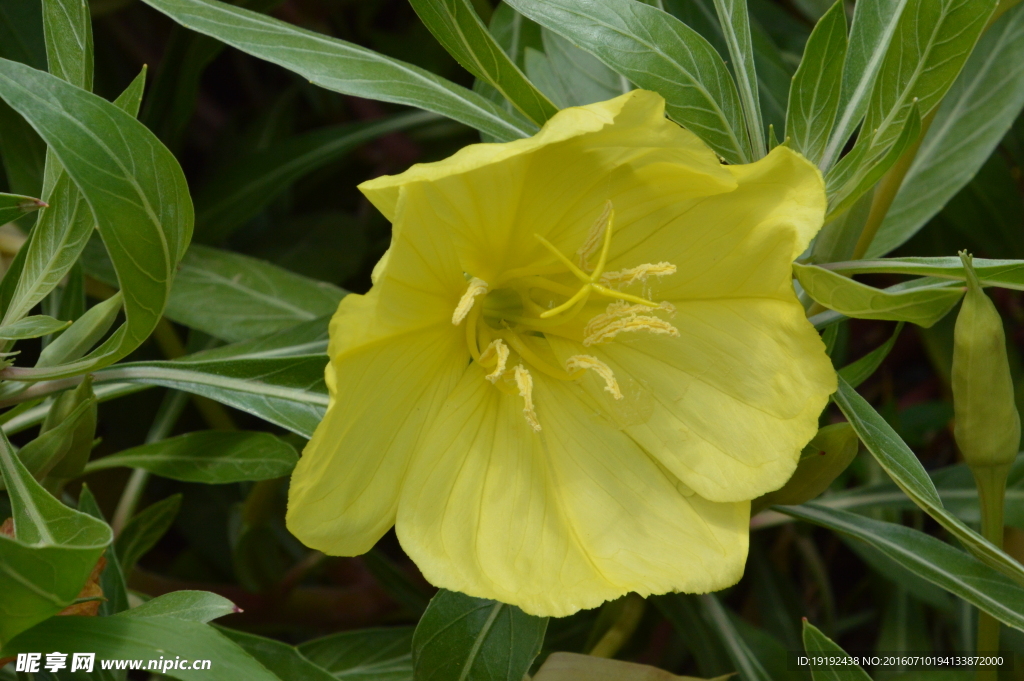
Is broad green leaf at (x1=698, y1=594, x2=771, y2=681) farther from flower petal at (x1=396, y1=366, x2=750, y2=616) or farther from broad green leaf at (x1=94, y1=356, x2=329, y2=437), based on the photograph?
broad green leaf at (x1=94, y1=356, x2=329, y2=437)

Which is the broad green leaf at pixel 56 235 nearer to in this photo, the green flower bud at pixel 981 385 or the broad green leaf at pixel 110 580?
the broad green leaf at pixel 110 580

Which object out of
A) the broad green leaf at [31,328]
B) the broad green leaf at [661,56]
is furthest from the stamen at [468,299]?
the broad green leaf at [31,328]

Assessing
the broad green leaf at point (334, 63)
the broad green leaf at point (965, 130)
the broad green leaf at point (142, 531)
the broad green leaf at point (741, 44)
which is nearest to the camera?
the broad green leaf at point (334, 63)

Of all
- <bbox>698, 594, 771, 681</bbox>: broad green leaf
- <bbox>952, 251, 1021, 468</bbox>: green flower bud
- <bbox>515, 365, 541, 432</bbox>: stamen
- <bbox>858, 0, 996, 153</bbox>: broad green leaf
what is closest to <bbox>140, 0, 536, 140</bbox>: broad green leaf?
<bbox>515, 365, 541, 432</bbox>: stamen

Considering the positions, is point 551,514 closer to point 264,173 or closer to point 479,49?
point 479,49

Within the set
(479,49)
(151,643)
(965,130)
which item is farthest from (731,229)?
(965,130)

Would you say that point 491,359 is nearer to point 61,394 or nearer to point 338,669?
point 61,394
